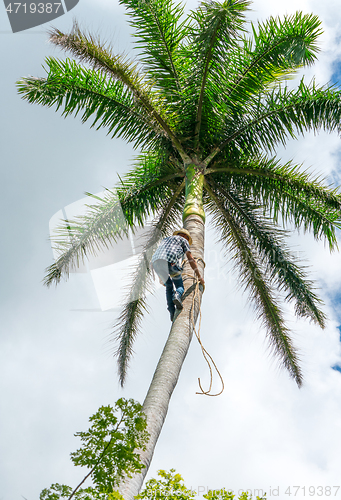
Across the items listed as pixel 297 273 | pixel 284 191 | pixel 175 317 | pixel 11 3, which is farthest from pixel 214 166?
pixel 11 3

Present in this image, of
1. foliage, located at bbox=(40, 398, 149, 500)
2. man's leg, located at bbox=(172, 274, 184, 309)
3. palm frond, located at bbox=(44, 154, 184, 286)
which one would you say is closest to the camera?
foliage, located at bbox=(40, 398, 149, 500)

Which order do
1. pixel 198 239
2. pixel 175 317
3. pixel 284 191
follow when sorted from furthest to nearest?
pixel 284 191 → pixel 198 239 → pixel 175 317

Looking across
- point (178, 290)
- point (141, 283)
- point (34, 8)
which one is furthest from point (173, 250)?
point (34, 8)

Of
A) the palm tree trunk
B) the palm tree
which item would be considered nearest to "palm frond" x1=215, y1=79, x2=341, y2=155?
the palm tree

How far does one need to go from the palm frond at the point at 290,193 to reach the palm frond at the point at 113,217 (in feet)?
3.90

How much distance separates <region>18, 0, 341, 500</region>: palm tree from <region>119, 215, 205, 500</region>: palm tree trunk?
0.94 meters

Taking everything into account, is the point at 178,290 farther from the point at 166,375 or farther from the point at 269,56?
the point at 269,56

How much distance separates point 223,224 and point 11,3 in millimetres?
6040

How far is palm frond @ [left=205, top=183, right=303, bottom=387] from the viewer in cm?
882

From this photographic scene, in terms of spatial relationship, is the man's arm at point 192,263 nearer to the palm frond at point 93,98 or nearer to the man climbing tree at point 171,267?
the man climbing tree at point 171,267

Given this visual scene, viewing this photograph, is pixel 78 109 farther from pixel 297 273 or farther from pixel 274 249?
pixel 297 273

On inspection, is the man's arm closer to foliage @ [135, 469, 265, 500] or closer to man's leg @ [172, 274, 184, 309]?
man's leg @ [172, 274, 184, 309]

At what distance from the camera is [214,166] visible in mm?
8477

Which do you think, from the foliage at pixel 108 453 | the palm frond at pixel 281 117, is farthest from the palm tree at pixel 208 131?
the foliage at pixel 108 453
